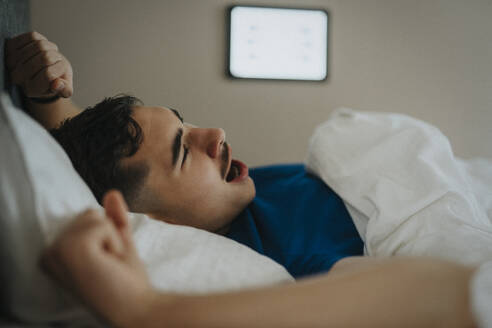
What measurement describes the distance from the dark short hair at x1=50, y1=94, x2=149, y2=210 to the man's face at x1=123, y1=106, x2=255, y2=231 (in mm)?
16

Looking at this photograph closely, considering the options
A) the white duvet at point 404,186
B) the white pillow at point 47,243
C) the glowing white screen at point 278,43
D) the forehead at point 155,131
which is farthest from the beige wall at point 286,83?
the white pillow at point 47,243

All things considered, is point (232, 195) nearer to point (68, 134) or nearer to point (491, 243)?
point (68, 134)

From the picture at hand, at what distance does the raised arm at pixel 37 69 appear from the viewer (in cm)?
84

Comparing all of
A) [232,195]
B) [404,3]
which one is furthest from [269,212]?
[404,3]

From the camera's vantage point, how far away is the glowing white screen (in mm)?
1764

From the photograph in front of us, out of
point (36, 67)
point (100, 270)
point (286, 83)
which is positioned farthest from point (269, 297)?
point (286, 83)

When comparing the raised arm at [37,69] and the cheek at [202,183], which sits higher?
the raised arm at [37,69]

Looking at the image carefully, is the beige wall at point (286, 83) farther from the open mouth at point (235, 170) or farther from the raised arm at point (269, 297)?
the raised arm at point (269, 297)

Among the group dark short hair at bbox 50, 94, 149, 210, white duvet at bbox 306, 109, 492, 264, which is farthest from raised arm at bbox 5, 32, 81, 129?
white duvet at bbox 306, 109, 492, 264

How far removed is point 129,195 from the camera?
82cm

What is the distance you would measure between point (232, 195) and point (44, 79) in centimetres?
51

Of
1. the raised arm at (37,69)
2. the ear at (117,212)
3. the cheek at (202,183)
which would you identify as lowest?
the cheek at (202,183)

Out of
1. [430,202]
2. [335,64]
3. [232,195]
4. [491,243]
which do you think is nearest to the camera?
[491,243]

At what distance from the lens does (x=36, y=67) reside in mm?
851
